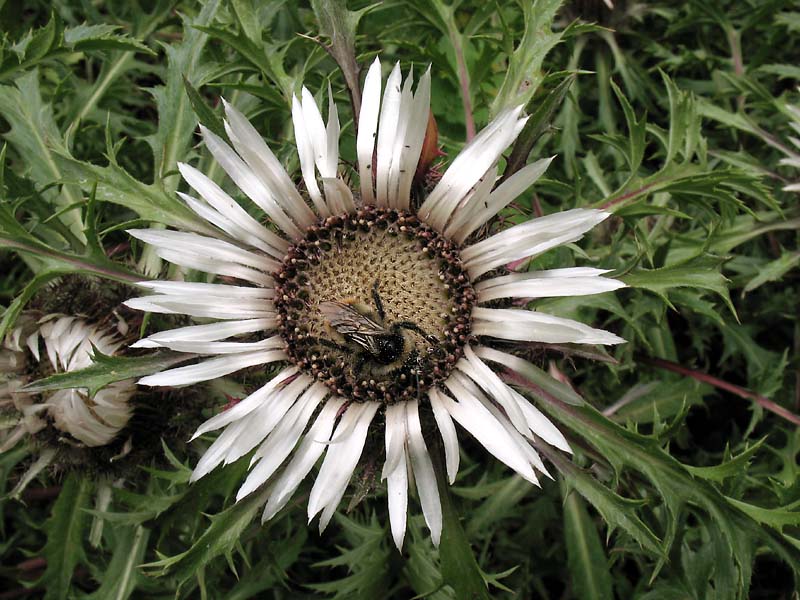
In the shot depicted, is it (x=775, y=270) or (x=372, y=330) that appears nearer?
(x=372, y=330)

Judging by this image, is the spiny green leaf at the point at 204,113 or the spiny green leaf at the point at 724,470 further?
the spiny green leaf at the point at 204,113

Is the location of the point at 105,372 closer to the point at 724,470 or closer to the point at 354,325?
the point at 354,325

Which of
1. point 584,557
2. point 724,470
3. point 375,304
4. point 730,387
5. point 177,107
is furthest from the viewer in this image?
point 730,387

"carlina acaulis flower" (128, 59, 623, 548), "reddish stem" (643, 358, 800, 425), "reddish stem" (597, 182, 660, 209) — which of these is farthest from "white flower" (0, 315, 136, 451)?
"reddish stem" (643, 358, 800, 425)

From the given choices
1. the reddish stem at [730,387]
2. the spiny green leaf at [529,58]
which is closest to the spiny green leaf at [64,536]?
the spiny green leaf at [529,58]

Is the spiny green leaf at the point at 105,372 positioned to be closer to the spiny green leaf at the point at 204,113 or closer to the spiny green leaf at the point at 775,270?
the spiny green leaf at the point at 204,113

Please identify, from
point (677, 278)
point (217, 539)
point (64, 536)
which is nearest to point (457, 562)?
point (217, 539)

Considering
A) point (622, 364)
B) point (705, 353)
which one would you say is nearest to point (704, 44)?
point (705, 353)
